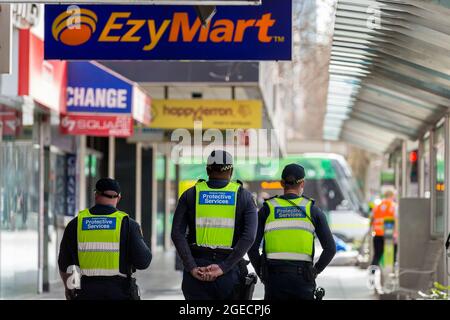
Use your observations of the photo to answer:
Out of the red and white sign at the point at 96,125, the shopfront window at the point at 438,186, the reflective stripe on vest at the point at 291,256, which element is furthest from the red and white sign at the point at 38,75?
the reflective stripe on vest at the point at 291,256

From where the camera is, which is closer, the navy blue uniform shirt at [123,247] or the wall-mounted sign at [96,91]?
the navy blue uniform shirt at [123,247]

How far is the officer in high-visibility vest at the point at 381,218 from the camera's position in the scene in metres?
21.4

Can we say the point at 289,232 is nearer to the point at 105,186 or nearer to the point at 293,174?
the point at 293,174

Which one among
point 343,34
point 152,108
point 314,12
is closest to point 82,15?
point 343,34

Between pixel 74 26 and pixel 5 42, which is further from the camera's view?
pixel 74 26

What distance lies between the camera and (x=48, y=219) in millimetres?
19438

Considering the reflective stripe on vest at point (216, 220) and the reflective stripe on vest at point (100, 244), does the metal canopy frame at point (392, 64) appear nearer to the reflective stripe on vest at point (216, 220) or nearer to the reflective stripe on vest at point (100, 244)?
the reflective stripe on vest at point (216, 220)

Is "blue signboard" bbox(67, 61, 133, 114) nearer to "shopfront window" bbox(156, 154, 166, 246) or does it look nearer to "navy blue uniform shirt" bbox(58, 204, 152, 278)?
"navy blue uniform shirt" bbox(58, 204, 152, 278)

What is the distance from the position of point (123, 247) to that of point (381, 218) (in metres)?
13.8

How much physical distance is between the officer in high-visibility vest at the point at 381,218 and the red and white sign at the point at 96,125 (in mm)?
5432

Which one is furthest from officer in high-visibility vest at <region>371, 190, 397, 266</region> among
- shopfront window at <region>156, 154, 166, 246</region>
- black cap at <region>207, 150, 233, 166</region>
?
shopfront window at <region>156, 154, 166, 246</region>

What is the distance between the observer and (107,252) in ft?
27.2

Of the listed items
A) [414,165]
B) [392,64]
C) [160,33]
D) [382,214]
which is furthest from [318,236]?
[382,214]
